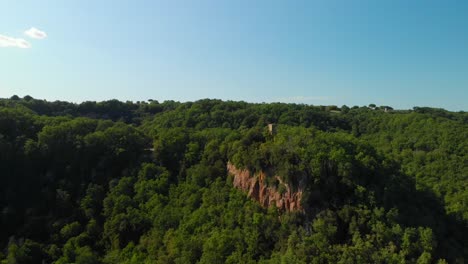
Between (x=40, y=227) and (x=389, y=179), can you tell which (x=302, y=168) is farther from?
(x=40, y=227)

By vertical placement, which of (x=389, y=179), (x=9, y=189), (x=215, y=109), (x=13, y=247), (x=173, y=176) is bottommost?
(x=13, y=247)

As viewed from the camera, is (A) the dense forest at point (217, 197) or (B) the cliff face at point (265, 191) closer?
(A) the dense forest at point (217, 197)

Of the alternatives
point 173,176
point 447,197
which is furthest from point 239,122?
point 447,197

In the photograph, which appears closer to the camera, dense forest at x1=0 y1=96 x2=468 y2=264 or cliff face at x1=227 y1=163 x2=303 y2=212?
dense forest at x1=0 y1=96 x2=468 y2=264

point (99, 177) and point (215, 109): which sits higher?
point (215, 109)
